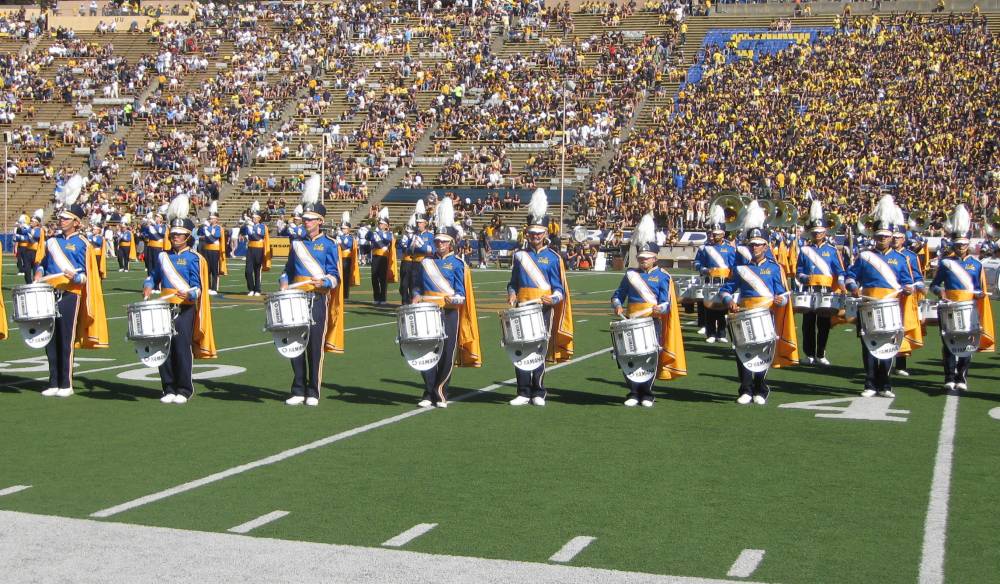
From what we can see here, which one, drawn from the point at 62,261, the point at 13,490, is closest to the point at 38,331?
the point at 62,261

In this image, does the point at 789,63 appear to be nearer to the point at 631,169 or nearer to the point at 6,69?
the point at 631,169

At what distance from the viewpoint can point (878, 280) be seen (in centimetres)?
1155

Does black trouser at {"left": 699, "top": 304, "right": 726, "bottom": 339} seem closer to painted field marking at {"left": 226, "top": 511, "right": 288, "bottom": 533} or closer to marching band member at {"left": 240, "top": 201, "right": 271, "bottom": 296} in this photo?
marching band member at {"left": 240, "top": 201, "right": 271, "bottom": 296}

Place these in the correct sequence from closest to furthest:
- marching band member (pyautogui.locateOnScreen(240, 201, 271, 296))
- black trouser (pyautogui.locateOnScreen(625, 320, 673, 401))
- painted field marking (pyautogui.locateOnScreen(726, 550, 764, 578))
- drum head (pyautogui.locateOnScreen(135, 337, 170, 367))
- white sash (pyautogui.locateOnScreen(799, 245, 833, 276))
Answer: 1. painted field marking (pyautogui.locateOnScreen(726, 550, 764, 578))
2. drum head (pyautogui.locateOnScreen(135, 337, 170, 367))
3. black trouser (pyautogui.locateOnScreen(625, 320, 673, 401))
4. white sash (pyautogui.locateOnScreen(799, 245, 833, 276))
5. marching band member (pyautogui.locateOnScreen(240, 201, 271, 296))

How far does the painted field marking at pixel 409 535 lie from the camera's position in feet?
19.7

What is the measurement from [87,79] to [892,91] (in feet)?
105

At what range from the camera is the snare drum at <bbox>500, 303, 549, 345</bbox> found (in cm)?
1004

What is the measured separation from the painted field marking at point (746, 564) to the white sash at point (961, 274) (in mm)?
6876

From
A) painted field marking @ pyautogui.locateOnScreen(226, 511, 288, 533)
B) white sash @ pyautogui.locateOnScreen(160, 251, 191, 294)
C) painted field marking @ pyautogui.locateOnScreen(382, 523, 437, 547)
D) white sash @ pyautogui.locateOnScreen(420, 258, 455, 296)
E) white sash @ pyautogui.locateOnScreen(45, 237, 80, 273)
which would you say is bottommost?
painted field marking @ pyautogui.locateOnScreen(382, 523, 437, 547)

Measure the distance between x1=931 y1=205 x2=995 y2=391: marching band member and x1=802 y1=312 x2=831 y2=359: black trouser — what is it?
6.20ft

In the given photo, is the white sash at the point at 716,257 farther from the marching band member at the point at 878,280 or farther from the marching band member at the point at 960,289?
the marching band member at the point at 878,280

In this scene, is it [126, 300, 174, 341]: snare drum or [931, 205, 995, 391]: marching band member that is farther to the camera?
[931, 205, 995, 391]: marching band member

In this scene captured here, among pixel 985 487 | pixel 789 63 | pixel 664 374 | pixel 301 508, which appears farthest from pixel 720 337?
pixel 789 63

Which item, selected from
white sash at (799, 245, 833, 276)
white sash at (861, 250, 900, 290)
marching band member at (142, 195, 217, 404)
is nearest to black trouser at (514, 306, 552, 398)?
marching band member at (142, 195, 217, 404)
